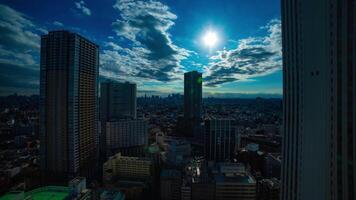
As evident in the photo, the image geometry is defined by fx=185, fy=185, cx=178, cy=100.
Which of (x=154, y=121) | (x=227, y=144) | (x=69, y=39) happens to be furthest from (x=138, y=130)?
(x=154, y=121)

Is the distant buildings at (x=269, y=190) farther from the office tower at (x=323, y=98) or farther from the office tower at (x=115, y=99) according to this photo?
the office tower at (x=115, y=99)

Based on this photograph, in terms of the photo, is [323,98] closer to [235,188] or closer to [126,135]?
[235,188]

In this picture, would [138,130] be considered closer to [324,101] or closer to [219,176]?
[219,176]

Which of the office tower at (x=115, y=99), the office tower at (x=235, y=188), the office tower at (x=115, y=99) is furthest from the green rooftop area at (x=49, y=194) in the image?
the office tower at (x=115, y=99)

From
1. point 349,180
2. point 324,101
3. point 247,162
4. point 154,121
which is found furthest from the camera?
point 154,121

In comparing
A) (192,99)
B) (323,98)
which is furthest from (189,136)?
(323,98)

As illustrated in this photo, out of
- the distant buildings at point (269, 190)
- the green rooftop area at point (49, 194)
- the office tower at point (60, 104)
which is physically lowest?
the distant buildings at point (269, 190)

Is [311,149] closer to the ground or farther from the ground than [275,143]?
farther from the ground
